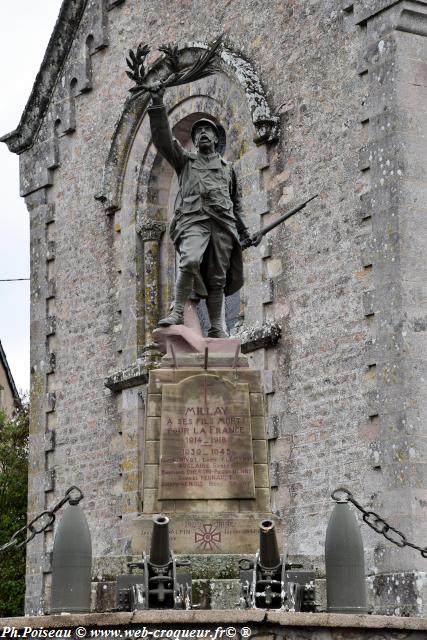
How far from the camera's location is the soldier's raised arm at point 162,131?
515 inches

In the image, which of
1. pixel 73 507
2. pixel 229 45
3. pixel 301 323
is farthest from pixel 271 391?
pixel 73 507

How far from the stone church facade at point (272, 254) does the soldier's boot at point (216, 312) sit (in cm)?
178

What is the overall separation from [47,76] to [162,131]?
1048 centimetres

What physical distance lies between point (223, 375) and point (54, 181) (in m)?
10.7

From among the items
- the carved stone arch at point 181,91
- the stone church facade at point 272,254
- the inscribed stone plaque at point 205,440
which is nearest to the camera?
the inscribed stone plaque at point 205,440

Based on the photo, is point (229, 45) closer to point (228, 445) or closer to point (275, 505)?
point (275, 505)

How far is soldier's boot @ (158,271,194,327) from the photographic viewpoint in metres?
13.4

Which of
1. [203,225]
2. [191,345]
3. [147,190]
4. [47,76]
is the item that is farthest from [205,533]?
[47,76]

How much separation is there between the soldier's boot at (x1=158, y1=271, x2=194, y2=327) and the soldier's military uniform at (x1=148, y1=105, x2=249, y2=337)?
0.05 metres

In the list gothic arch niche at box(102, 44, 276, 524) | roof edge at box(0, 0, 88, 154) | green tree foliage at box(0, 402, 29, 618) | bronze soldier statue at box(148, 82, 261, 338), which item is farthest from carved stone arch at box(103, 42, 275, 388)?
green tree foliage at box(0, 402, 29, 618)

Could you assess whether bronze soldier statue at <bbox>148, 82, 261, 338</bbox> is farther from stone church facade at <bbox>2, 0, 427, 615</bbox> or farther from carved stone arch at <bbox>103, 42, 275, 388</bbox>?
carved stone arch at <bbox>103, 42, 275, 388</bbox>

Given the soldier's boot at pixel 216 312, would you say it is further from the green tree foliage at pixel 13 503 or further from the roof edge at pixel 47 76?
the green tree foliage at pixel 13 503

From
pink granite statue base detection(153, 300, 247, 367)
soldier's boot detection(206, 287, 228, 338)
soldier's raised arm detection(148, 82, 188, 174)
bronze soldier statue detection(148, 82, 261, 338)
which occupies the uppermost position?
soldier's raised arm detection(148, 82, 188, 174)

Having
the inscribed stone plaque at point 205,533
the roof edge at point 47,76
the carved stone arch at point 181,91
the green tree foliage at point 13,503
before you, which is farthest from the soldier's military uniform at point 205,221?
the green tree foliage at point 13,503
